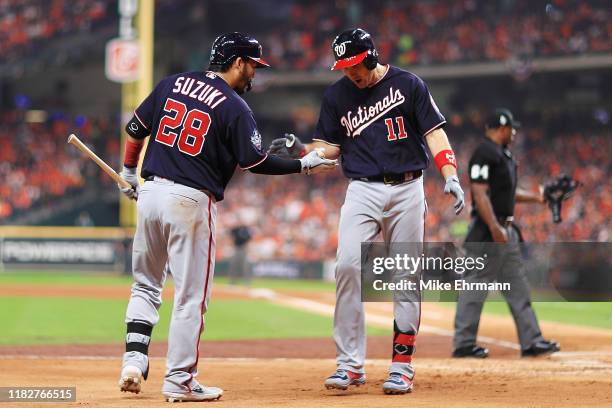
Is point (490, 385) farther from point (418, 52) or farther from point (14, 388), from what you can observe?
point (418, 52)

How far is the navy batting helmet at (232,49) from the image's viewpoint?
578 cm

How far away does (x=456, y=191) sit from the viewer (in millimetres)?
5859

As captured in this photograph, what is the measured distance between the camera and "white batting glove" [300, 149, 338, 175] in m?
5.90

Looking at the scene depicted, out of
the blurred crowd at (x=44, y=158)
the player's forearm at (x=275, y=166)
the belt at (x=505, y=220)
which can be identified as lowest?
the belt at (x=505, y=220)

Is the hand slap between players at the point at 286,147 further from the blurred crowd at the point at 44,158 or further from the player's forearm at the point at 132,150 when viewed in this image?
the blurred crowd at the point at 44,158

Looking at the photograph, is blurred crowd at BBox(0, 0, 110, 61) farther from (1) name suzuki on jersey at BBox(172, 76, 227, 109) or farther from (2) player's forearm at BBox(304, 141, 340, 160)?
(1) name suzuki on jersey at BBox(172, 76, 227, 109)

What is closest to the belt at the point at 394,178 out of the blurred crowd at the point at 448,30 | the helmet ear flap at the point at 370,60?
the helmet ear flap at the point at 370,60

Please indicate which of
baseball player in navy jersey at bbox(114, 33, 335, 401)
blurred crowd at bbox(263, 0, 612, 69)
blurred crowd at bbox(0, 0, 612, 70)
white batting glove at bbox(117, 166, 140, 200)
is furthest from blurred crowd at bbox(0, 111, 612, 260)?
baseball player in navy jersey at bbox(114, 33, 335, 401)

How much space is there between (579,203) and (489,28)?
9.71 m

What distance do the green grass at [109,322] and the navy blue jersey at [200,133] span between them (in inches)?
196

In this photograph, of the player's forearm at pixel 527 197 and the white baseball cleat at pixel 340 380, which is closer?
the white baseball cleat at pixel 340 380

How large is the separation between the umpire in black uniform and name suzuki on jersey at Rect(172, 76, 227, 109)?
364 centimetres

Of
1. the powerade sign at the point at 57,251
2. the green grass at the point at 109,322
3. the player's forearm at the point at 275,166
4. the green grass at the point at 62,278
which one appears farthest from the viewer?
the powerade sign at the point at 57,251

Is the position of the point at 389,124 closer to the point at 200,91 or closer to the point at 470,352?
the point at 200,91
